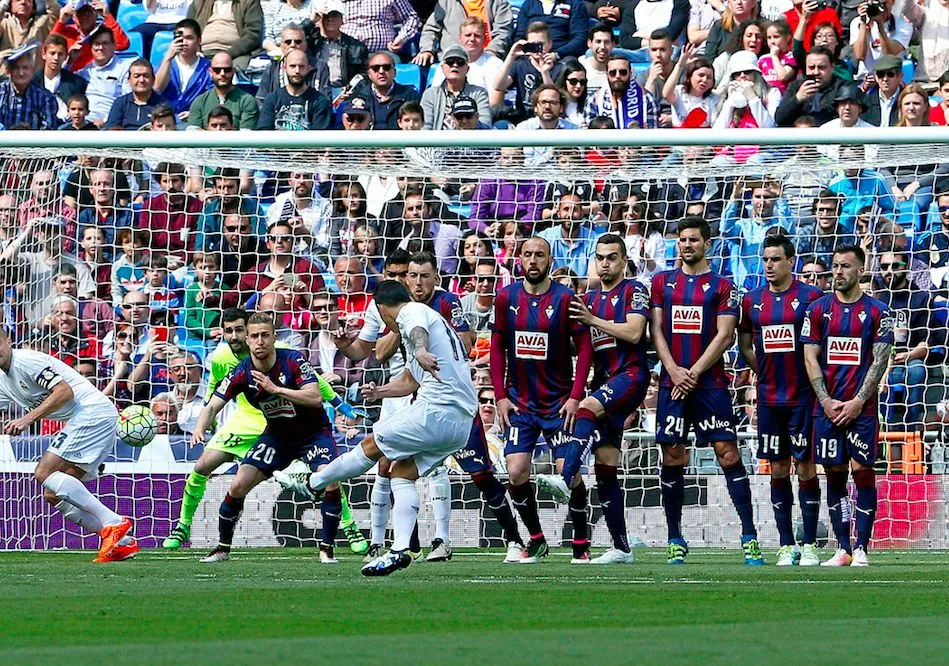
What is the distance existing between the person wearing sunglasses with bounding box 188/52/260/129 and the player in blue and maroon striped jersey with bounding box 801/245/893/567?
849cm

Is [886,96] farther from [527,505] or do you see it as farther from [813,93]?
A: [527,505]

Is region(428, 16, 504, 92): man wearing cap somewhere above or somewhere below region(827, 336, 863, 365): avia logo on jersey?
above

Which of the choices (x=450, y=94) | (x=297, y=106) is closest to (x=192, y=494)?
(x=297, y=106)

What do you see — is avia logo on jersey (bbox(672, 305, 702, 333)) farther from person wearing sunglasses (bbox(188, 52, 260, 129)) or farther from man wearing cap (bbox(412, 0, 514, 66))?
man wearing cap (bbox(412, 0, 514, 66))

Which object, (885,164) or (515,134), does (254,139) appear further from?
(885,164)

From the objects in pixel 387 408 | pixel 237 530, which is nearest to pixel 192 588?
pixel 387 408

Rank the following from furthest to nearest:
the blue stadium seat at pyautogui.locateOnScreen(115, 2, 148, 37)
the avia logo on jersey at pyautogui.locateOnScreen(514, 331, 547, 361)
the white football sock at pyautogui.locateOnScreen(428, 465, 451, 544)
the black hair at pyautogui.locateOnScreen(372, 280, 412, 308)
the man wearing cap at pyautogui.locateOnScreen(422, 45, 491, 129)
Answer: the blue stadium seat at pyautogui.locateOnScreen(115, 2, 148, 37) → the man wearing cap at pyautogui.locateOnScreen(422, 45, 491, 129) → the white football sock at pyautogui.locateOnScreen(428, 465, 451, 544) → the avia logo on jersey at pyautogui.locateOnScreen(514, 331, 547, 361) → the black hair at pyautogui.locateOnScreen(372, 280, 412, 308)

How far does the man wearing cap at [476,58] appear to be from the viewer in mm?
18353

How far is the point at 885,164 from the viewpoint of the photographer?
45.4ft

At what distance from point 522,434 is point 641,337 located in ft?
3.65

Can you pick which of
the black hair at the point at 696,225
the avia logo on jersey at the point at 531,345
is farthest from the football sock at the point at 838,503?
the avia logo on jersey at the point at 531,345

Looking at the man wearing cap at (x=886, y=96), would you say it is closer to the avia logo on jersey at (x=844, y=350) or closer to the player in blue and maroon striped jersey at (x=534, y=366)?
the avia logo on jersey at (x=844, y=350)

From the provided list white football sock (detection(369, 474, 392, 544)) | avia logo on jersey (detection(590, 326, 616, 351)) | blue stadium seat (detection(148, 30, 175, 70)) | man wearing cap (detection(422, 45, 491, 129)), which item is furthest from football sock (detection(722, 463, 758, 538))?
blue stadium seat (detection(148, 30, 175, 70))

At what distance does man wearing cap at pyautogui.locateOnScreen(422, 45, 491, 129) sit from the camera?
17.7m
